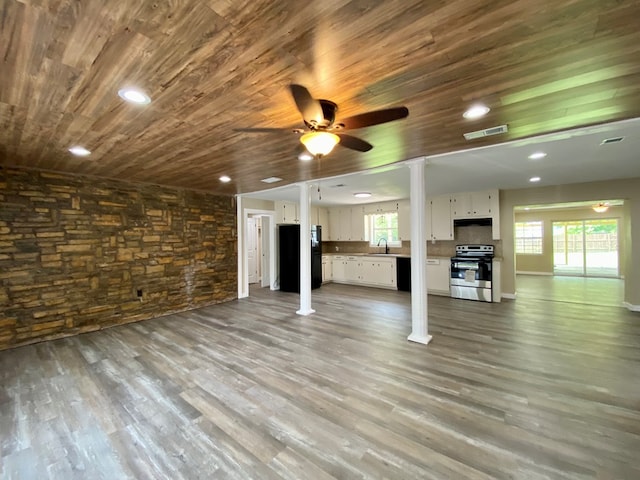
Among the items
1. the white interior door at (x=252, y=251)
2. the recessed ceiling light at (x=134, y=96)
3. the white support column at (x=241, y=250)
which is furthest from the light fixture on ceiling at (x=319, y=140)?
the white interior door at (x=252, y=251)

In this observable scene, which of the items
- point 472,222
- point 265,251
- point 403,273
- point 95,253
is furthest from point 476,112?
point 265,251

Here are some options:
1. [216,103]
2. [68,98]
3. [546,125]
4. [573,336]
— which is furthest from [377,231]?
[68,98]

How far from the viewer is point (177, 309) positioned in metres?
5.31

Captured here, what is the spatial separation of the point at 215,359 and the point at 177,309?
2.72 metres

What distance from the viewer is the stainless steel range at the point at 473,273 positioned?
5.57 m

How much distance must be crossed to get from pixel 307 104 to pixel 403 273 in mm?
6001

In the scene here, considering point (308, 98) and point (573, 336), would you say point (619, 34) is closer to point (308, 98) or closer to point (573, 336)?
point (308, 98)

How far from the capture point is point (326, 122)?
6.53 feet

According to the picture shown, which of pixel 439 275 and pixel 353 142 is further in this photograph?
pixel 439 275

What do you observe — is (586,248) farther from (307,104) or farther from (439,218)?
(307,104)

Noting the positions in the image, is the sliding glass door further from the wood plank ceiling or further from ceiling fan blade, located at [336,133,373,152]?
ceiling fan blade, located at [336,133,373,152]

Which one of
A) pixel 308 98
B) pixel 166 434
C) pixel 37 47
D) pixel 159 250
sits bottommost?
pixel 166 434

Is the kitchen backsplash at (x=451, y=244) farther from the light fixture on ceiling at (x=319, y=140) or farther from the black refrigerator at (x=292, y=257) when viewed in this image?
the light fixture on ceiling at (x=319, y=140)

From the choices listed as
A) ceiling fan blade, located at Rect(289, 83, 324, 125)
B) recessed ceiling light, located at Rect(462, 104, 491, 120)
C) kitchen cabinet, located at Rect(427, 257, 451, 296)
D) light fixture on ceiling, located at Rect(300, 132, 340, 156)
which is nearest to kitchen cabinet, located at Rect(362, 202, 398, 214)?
kitchen cabinet, located at Rect(427, 257, 451, 296)
